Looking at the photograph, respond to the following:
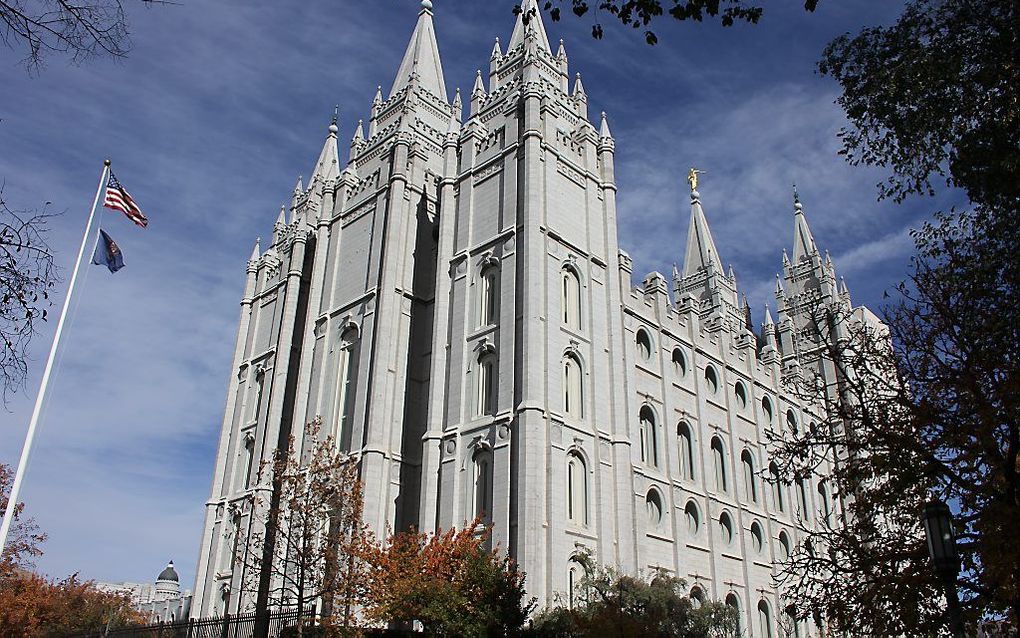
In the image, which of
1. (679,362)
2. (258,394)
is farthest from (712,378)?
(258,394)

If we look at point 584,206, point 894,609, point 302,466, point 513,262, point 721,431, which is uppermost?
point 584,206

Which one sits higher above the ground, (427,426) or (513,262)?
(513,262)

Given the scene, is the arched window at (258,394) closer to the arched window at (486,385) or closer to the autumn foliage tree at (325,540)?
the autumn foliage tree at (325,540)

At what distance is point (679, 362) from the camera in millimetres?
40062

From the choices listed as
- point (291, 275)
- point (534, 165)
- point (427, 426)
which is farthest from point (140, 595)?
point (534, 165)

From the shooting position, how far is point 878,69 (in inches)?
549

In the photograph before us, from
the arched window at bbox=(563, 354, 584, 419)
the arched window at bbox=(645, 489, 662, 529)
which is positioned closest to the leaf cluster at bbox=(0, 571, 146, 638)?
the arched window at bbox=(563, 354, 584, 419)

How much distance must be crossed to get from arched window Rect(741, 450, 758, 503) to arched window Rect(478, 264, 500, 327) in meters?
17.8

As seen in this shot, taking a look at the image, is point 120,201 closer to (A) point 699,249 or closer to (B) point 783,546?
(B) point 783,546

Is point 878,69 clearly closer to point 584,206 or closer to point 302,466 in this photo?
point 584,206

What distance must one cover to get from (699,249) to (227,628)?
40.9m

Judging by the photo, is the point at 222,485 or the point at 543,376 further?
the point at 222,485

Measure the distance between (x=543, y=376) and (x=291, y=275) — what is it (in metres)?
19.7

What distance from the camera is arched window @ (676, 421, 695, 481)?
37.7 meters
